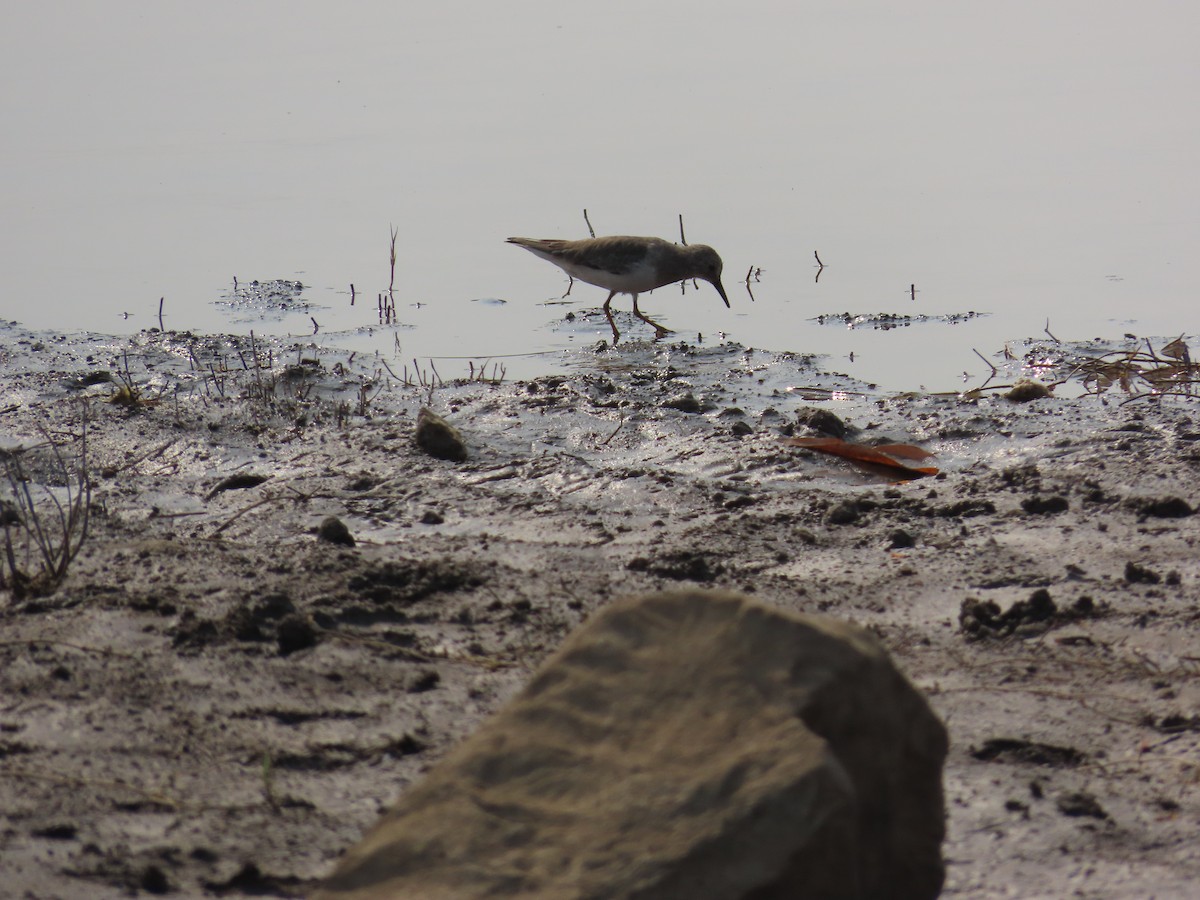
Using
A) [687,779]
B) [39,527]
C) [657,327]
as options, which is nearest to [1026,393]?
[657,327]

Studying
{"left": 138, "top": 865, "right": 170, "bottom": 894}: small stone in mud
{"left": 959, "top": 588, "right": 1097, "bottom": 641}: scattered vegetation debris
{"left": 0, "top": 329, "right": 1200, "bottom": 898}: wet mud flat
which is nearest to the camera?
{"left": 138, "top": 865, "right": 170, "bottom": 894}: small stone in mud

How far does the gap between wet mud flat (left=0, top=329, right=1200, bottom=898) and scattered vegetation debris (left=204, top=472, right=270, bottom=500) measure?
2 cm

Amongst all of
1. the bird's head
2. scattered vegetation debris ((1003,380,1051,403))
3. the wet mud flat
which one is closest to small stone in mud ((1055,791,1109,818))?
the wet mud flat

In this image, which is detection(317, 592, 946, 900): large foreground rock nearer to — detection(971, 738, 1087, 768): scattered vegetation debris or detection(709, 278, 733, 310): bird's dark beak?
detection(971, 738, 1087, 768): scattered vegetation debris

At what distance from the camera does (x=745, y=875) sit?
82.3 inches

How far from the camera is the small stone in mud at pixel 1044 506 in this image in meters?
5.20

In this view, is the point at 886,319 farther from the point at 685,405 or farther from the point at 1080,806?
the point at 1080,806

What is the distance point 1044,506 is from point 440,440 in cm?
261

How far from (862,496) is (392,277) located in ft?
16.4

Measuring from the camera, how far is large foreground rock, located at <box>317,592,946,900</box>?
2113mm

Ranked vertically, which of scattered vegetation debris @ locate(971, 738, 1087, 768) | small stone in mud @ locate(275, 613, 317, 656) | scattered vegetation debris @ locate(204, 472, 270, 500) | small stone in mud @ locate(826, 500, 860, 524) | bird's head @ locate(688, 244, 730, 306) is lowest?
scattered vegetation debris @ locate(971, 738, 1087, 768)

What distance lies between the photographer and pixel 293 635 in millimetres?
3842

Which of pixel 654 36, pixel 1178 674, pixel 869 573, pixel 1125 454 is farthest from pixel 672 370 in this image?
pixel 654 36

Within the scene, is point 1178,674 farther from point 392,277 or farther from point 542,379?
point 392,277
